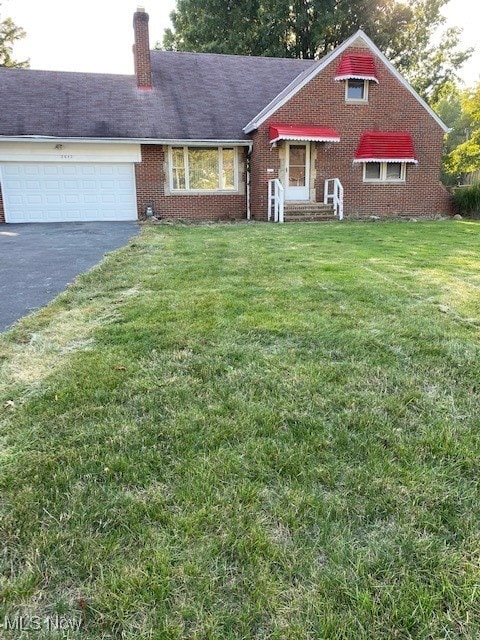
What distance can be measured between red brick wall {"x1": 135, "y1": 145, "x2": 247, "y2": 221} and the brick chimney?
331 cm

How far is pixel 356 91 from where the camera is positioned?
14.9 m

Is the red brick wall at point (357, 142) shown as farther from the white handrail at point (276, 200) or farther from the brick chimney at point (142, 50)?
the brick chimney at point (142, 50)

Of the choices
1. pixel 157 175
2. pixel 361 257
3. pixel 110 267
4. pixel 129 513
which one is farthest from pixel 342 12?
pixel 129 513

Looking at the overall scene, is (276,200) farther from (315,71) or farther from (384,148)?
(315,71)

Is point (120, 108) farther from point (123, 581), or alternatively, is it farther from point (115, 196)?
point (123, 581)

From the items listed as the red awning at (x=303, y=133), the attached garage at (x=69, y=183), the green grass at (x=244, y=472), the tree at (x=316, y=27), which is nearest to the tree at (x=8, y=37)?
the tree at (x=316, y=27)

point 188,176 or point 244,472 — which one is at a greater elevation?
point 188,176

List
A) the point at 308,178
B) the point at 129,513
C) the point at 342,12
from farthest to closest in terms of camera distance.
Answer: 1. the point at 342,12
2. the point at 308,178
3. the point at 129,513

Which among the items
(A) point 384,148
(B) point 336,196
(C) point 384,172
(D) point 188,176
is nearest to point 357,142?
(A) point 384,148

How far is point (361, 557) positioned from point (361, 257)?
615 cm

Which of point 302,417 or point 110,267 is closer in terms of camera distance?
point 302,417

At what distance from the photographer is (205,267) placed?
6309mm

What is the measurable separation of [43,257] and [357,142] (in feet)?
37.9

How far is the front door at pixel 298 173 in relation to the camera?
14.8m
